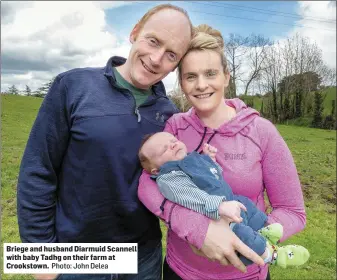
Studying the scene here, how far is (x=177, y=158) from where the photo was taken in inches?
60.4

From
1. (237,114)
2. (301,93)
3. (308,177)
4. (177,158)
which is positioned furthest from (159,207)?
→ (301,93)

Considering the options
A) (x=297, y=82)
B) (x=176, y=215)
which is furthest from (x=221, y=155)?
(x=297, y=82)

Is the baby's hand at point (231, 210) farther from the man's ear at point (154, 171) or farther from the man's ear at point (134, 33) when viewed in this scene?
the man's ear at point (134, 33)

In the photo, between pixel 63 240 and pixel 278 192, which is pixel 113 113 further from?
pixel 278 192

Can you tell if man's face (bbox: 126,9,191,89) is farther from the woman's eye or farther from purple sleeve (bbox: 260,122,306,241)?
purple sleeve (bbox: 260,122,306,241)

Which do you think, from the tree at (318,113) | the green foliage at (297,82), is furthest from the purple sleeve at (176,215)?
the tree at (318,113)

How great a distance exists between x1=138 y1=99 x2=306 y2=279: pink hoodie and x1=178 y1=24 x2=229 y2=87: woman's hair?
29 cm

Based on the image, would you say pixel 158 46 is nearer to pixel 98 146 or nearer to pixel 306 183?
pixel 98 146

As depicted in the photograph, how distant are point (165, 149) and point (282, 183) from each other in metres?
0.50

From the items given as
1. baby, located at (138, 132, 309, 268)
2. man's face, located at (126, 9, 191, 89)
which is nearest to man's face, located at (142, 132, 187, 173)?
baby, located at (138, 132, 309, 268)

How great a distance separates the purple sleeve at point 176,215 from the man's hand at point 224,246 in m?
0.03

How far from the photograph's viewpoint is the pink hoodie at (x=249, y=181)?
1.41 m

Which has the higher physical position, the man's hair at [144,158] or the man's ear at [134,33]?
the man's ear at [134,33]

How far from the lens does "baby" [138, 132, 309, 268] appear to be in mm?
1300
